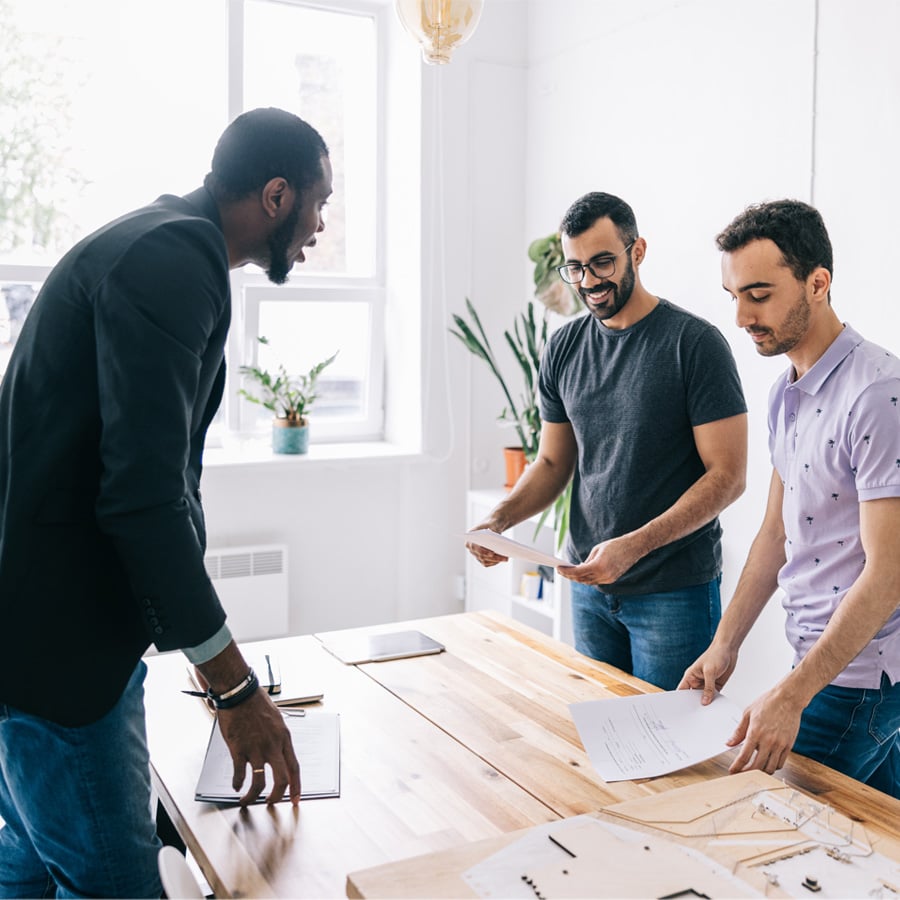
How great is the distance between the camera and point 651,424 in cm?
226

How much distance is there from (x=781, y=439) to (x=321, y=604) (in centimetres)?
284

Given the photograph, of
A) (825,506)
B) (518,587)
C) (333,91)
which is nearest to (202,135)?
(333,91)

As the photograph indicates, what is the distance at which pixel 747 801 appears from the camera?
131 centimetres

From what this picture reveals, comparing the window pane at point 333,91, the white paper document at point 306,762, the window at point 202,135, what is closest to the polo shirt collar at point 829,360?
the white paper document at point 306,762

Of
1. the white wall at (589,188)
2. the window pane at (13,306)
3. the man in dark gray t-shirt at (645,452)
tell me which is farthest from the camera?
the window pane at (13,306)

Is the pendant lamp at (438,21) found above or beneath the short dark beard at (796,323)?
above

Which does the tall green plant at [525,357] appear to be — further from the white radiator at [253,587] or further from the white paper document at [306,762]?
the white paper document at [306,762]

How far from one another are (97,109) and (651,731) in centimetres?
342

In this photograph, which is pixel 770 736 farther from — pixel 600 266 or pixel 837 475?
pixel 600 266

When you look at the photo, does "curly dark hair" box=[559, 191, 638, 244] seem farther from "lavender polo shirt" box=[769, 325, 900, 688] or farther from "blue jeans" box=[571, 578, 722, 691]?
"blue jeans" box=[571, 578, 722, 691]

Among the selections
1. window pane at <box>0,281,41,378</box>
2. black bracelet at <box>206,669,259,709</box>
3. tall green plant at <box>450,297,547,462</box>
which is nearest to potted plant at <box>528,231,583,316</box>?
tall green plant at <box>450,297,547,462</box>

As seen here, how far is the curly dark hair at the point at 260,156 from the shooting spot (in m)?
1.50

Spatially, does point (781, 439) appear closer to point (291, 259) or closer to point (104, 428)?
point (291, 259)

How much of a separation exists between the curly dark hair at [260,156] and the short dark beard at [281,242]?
0.05 metres
